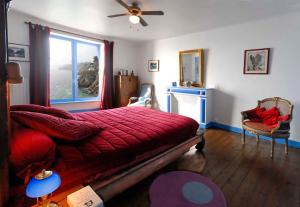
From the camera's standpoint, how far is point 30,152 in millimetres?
1157

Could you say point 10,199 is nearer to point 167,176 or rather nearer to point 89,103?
point 167,176

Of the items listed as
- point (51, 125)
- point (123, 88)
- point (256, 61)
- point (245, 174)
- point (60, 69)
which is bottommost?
point (245, 174)

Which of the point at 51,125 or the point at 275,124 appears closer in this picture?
the point at 51,125

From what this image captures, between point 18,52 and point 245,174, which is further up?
point 18,52

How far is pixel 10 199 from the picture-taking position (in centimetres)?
111

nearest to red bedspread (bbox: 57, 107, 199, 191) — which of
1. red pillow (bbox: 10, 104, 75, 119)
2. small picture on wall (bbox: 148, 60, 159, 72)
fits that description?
red pillow (bbox: 10, 104, 75, 119)

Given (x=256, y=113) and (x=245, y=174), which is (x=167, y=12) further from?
(x=245, y=174)

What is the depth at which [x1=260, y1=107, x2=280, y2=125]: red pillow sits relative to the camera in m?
3.04

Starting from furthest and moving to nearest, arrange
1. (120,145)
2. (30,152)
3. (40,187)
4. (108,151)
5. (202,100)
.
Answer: (202,100) < (120,145) < (108,151) < (30,152) < (40,187)

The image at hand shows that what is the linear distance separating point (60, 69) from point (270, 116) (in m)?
4.82

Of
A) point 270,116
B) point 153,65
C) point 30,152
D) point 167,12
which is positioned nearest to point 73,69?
point 153,65

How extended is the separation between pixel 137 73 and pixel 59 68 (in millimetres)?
2523

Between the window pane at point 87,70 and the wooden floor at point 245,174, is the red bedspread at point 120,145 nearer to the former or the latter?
the wooden floor at point 245,174

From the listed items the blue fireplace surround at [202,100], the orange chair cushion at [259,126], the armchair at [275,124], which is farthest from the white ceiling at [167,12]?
the orange chair cushion at [259,126]
